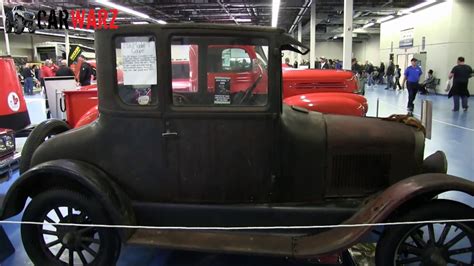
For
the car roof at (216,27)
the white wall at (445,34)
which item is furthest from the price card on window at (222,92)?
the white wall at (445,34)

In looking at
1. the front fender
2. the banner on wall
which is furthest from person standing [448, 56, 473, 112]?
the front fender

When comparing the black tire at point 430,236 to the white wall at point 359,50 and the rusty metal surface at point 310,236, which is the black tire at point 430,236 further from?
the white wall at point 359,50

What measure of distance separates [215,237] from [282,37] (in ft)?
4.67

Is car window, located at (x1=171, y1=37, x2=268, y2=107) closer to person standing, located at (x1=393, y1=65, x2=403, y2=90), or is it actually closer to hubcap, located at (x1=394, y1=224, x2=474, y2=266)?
hubcap, located at (x1=394, y1=224, x2=474, y2=266)

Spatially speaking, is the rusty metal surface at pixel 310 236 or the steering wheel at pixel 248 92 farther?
the steering wheel at pixel 248 92

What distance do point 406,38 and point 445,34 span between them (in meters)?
4.75

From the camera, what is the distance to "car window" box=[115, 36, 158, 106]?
2510mm

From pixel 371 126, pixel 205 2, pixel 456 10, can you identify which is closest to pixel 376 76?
pixel 456 10

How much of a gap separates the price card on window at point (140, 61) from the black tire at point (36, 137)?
5.15 feet

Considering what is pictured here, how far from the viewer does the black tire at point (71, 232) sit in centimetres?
263

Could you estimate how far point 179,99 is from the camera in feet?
8.39

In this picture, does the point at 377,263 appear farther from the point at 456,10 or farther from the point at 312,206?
the point at 456,10

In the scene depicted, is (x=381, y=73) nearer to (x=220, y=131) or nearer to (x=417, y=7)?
(x=417, y=7)

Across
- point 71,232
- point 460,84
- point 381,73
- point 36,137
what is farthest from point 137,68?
point 381,73
